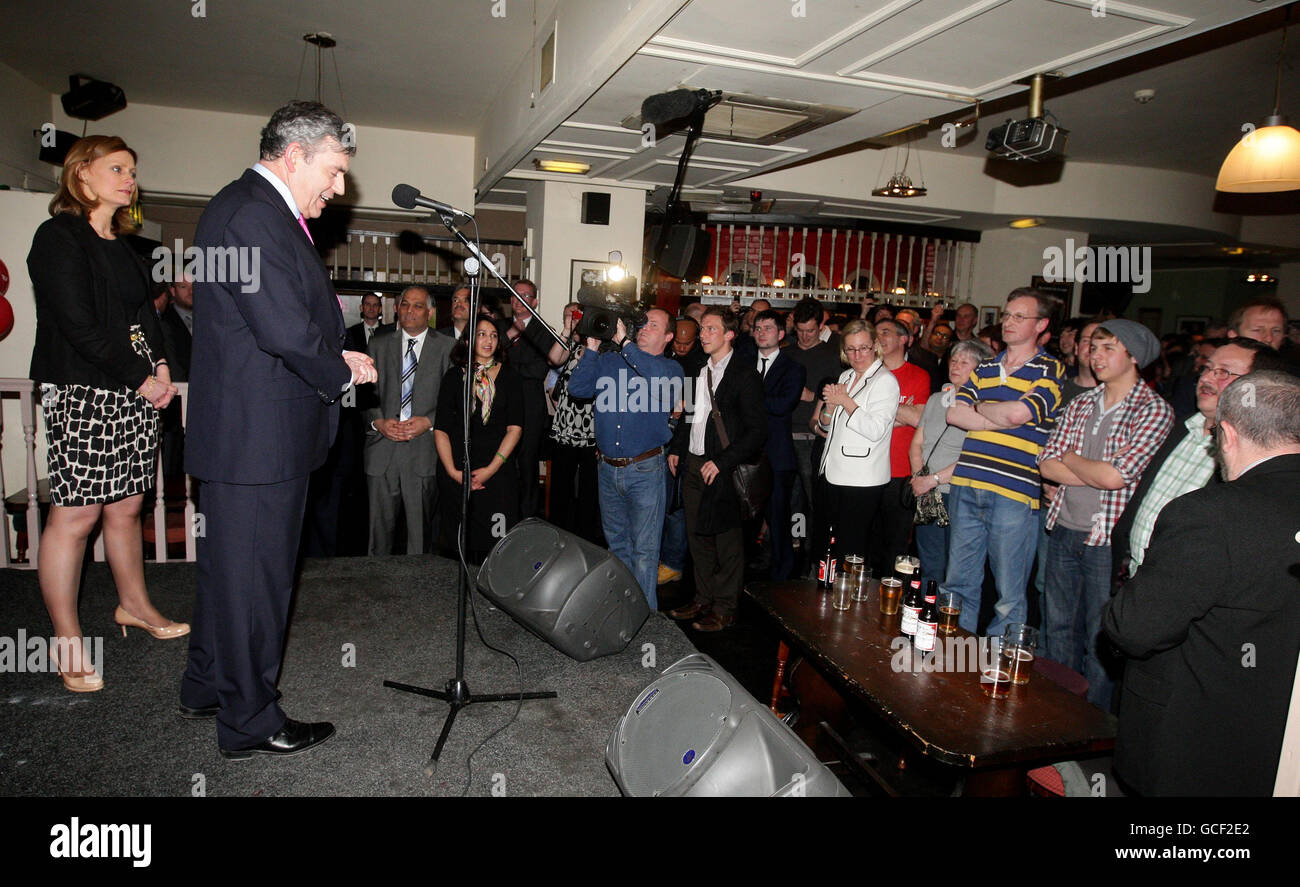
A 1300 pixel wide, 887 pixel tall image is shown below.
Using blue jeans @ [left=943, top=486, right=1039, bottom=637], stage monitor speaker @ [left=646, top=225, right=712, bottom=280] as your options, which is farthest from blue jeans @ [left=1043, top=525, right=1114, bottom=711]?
stage monitor speaker @ [left=646, top=225, right=712, bottom=280]

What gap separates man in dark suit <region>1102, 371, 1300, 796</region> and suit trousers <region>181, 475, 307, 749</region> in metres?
2.26

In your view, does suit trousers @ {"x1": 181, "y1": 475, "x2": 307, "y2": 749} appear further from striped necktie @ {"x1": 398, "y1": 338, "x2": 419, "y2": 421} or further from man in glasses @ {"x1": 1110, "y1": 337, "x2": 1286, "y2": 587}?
man in glasses @ {"x1": 1110, "y1": 337, "x2": 1286, "y2": 587}

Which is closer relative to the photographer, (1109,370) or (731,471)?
(1109,370)

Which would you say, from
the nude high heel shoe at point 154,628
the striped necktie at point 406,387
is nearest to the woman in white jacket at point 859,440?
the striped necktie at point 406,387

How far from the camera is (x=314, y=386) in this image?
2006 millimetres

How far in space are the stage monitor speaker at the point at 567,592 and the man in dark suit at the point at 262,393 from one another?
91cm

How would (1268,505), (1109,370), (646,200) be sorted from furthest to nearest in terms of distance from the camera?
1. (646,200)
2. (1109,370)
3. (1268,505)

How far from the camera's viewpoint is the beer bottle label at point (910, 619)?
8.23 ft

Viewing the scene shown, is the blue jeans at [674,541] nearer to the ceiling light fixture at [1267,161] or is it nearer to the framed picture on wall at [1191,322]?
the ceiling light fixture at [1267,161]

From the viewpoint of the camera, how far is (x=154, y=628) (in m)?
2.81

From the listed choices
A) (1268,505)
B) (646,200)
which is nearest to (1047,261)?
(646,200)

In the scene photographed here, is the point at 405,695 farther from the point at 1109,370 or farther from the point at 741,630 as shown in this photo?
the point at 1109,370

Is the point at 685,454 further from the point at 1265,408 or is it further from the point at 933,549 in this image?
the point at 1265,408
